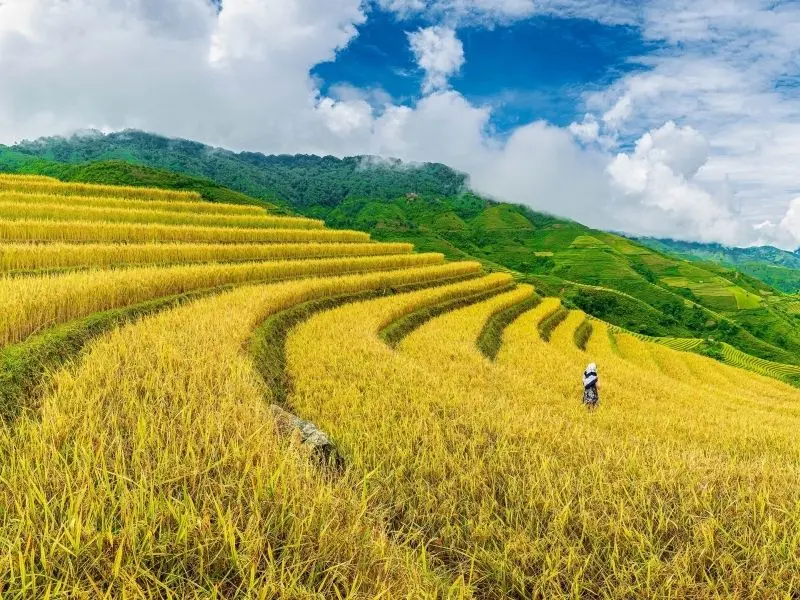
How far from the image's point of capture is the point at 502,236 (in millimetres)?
112250

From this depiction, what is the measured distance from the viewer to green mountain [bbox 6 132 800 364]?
190 feet

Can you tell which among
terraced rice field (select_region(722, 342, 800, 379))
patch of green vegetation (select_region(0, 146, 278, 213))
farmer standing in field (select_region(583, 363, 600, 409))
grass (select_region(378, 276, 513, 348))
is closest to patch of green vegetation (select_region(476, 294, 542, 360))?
grass (select_region(378, 276, 513, 348))

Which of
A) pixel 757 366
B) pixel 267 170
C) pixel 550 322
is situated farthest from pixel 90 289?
pixel 267 170

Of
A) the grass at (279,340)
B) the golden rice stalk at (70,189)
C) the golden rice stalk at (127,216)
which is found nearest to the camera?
the grass at (279,340)

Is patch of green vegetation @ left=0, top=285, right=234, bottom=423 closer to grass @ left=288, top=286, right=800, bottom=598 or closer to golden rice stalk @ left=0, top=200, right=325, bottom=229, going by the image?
grass @ left=288, top=286, right=800, bottom=598

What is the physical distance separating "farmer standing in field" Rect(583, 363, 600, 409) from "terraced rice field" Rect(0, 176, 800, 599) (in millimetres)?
190

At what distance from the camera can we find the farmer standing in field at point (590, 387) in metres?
7.65

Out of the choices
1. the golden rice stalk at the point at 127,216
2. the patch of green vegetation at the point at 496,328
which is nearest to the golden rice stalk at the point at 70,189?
the golden rice stalk at the point at 127,216

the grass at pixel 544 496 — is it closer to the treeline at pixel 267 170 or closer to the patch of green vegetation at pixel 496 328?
the patch of green vegetation at pixel 496 328

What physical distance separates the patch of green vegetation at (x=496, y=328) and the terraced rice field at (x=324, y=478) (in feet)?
15.1

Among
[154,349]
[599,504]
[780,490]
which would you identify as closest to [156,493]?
[599,504]

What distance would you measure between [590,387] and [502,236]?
108221 millimetres

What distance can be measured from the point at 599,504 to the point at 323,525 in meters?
1.75

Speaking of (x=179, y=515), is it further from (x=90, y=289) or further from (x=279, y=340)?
(x=279, y=340)
